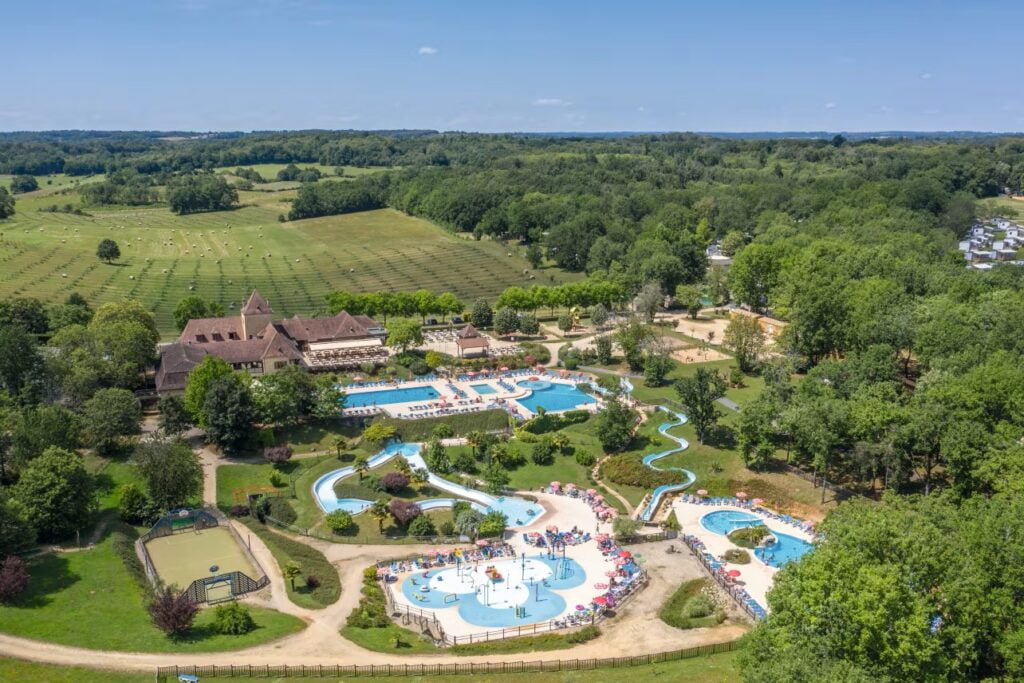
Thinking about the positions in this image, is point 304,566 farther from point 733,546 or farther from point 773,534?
point 773,534

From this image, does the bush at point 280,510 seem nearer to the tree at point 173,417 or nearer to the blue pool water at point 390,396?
the tree at point 173,417

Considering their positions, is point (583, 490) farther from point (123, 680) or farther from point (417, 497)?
point (123, 680)

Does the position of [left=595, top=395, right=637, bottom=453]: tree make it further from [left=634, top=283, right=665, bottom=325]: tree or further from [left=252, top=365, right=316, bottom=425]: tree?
[left=634, top=283, right=665, bottom=325]: tree

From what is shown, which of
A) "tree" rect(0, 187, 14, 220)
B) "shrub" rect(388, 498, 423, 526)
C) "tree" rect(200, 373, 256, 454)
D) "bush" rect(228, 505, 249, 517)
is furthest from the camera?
"tree" rect(0, 187, 14, 220)

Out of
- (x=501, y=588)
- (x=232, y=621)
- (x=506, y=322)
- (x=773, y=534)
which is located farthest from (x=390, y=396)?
(x=773, y=534)

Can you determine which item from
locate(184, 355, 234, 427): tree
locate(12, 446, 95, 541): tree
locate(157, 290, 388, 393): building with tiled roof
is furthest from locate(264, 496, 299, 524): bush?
locate(157, 290, 388, 393): building with tiled roof

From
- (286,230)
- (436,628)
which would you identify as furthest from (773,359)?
(286,230)
